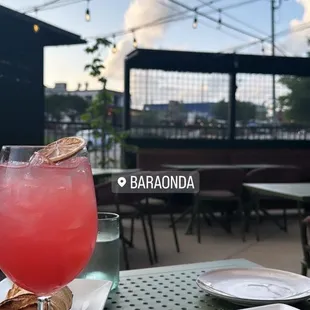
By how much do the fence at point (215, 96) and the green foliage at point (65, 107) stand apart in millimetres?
719

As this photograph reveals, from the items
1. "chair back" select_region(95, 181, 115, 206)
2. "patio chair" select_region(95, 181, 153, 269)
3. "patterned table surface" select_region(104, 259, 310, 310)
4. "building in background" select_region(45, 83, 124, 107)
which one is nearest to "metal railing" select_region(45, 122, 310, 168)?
"building in background" select_region(45, 83, 124, 107)

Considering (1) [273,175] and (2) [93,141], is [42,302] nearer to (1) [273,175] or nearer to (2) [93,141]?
(1) [273,175]

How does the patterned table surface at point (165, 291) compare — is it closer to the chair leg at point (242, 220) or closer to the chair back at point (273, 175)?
the chair leg at point (242, 220)

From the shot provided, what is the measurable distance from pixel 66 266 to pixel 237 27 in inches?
305

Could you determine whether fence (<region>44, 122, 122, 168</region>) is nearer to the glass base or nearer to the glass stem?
the glass base

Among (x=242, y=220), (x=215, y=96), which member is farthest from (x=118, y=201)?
(x=215, y=96)

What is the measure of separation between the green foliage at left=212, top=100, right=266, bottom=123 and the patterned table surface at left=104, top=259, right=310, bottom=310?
7274 millimetres

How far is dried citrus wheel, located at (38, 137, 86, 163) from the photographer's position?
0.65m

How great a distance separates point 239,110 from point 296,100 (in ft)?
3.57

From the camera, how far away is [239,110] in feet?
27.6

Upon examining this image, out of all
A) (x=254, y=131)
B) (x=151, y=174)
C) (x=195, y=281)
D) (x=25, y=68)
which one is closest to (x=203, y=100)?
(x=254, y=131)

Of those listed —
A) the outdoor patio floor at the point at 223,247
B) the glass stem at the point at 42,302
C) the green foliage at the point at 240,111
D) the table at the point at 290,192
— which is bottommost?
the outdoor patio floor at the point at 223,247

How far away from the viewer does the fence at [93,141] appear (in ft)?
22.3

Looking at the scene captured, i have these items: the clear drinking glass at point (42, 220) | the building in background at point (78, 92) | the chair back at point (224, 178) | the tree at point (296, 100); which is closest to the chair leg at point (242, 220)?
the chair back at point (224, 178)
